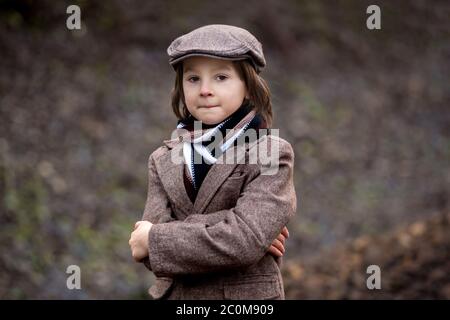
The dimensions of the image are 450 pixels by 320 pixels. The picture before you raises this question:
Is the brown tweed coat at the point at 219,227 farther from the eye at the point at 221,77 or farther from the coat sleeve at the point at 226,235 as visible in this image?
the eye at the point at 221,77

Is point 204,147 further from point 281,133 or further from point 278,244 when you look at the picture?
point 281,133

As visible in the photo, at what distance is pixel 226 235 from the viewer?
7.39 feet

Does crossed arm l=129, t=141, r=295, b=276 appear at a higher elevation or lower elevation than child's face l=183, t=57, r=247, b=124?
lower

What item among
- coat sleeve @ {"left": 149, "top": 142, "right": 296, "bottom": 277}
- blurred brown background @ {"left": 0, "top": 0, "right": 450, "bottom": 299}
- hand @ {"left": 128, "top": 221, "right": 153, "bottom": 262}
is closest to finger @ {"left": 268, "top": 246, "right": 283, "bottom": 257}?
coat sleeve @ {"left": 149, "top": 142, "right": 296, "bottom": 277}

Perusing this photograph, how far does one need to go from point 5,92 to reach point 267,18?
488 centimetres

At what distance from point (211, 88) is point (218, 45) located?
0.56ft

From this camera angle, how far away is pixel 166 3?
9555mm

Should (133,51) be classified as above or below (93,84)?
above

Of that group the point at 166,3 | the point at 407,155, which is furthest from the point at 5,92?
the point at 407,155

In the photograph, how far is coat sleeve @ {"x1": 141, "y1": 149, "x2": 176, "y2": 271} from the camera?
99.1 inches

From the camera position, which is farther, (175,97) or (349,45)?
(349,45)

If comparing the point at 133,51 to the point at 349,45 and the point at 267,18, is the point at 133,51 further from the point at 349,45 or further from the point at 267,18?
the point at 349,45

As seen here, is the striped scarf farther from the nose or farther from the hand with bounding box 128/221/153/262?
the hand with bounding box 128/221/153/262

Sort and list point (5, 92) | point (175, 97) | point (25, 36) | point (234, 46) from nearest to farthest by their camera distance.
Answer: point (234, 46) < point (175, 97) < point (5, 92) < point (25, 36)
